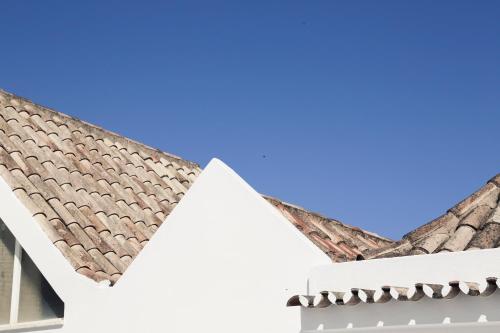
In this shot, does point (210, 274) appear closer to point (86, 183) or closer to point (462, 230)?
point (462, 230)

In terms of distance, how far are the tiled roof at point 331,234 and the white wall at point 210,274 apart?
0.49 metres

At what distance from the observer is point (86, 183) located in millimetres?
12000

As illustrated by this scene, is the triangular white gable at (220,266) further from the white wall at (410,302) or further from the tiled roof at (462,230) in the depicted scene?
the tiled roof at (462,230)

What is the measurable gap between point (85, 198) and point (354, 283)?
545cm

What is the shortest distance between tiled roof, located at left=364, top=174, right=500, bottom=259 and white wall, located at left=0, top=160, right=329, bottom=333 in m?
0.78

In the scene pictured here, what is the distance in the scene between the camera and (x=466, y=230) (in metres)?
7.07

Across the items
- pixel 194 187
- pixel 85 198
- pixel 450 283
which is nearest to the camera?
pixel 450 283

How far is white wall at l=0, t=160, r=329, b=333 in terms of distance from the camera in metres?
7.81

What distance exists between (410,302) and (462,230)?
856mm

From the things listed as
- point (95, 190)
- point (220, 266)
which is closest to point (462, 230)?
point (220, 266)

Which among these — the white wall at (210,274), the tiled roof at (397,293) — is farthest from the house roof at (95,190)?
the tiled roof at (397,293)

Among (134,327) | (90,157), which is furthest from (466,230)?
(90,157)

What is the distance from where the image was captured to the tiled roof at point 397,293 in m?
6.29

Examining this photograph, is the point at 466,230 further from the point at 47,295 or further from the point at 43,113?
the point at 43,113
